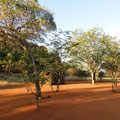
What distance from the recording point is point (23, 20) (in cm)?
830

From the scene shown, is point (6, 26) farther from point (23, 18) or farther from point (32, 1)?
point (32, 1)

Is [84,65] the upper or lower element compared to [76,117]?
upper

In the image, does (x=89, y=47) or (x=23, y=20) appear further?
(x=89, y=47)

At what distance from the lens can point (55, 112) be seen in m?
4.84

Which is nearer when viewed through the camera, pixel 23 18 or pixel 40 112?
pixel 40 112

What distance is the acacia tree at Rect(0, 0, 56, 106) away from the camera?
292 inches

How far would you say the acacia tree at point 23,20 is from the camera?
7406 mm

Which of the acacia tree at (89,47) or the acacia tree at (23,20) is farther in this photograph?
the acacia tree at (89,47)

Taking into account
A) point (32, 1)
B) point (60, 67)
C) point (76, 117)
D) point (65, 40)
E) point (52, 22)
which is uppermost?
point (32, 1)

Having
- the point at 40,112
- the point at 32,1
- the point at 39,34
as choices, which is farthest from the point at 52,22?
the point at 40,112

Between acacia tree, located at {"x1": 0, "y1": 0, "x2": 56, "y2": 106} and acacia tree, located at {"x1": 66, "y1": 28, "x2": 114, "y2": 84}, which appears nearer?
acacia tree, located at {"x1": 0, "y1": 0, "x2": 56, "y2": 106}

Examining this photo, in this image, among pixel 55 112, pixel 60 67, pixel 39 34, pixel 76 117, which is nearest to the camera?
pixel 76 117

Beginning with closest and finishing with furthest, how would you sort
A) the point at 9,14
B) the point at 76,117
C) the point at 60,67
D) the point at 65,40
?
the point at 76,117
the point at 9,14
the point at 60,67
the point at 65,40

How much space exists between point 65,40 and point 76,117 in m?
7.71
